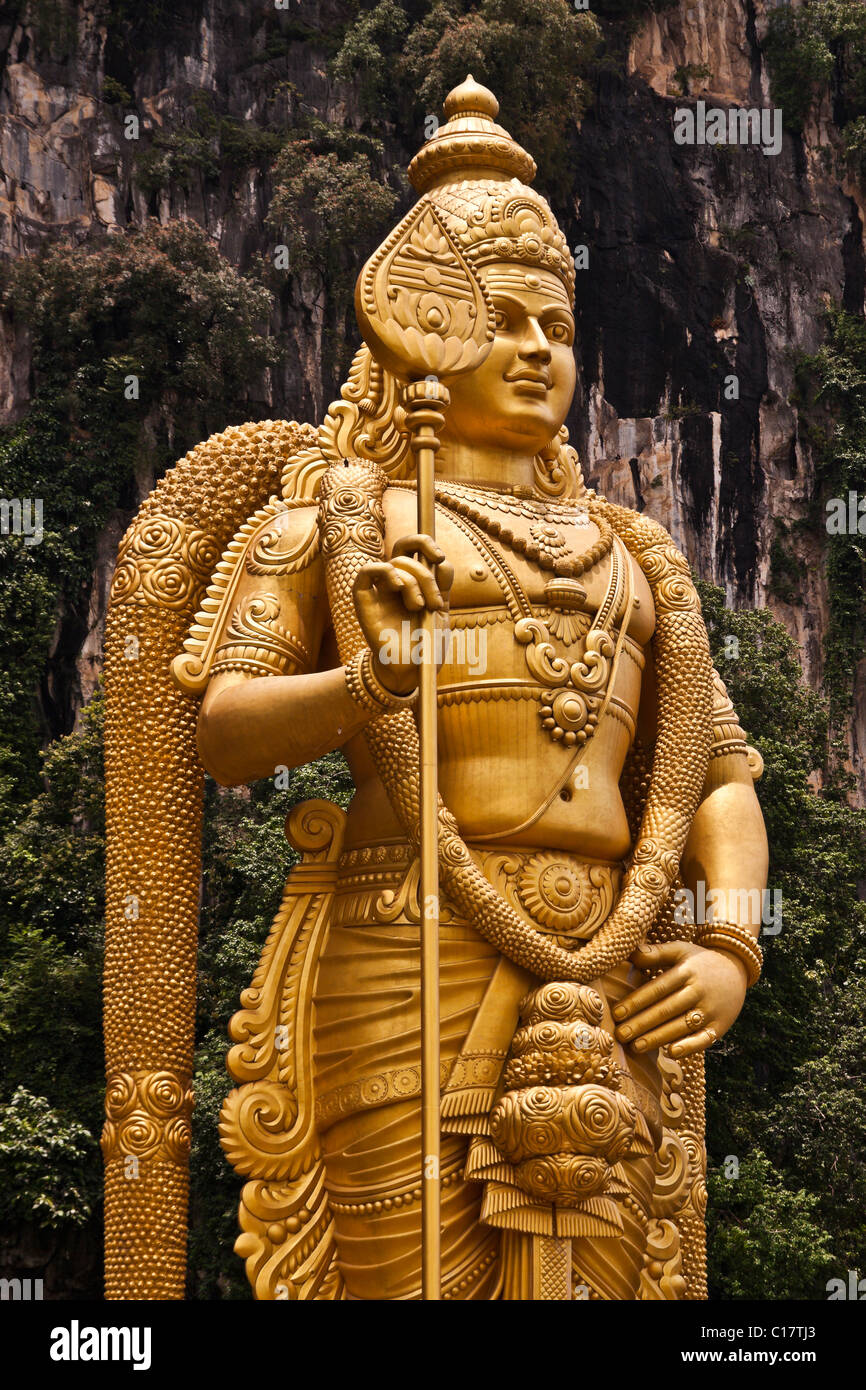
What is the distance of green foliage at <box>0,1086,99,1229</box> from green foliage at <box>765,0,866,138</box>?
1926 centimetres

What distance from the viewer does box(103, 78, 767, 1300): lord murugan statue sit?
17.5 ft

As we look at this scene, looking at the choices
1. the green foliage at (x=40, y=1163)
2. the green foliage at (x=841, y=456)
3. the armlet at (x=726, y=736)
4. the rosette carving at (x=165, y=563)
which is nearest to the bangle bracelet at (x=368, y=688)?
the rosette carving at (x=165, y=563)

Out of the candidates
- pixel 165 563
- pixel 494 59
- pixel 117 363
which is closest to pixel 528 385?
pixel 165 563

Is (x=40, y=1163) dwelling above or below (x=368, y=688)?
below

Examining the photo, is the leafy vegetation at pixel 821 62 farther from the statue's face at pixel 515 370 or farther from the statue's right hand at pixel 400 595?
the statue's right hand at pixel 400 595

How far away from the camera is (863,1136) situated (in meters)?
13.6

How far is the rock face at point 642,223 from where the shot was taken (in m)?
24.2

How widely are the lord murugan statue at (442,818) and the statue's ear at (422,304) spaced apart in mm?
11

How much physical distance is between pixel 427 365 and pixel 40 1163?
1005 cm

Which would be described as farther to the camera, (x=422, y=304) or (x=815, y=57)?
(x=815, y=57)

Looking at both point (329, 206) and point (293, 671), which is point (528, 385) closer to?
point (293, 671)

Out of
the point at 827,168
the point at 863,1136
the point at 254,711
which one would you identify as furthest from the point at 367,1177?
the point at 827,168

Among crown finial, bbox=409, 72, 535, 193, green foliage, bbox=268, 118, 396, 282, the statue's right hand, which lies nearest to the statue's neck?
crown finial, bbox=409, 72, 535, 193

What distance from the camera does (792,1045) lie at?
49.7ft
